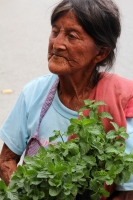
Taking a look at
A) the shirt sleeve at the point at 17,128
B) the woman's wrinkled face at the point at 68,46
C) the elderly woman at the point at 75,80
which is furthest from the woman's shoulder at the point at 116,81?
the shirt sleeve at the point at 17,128

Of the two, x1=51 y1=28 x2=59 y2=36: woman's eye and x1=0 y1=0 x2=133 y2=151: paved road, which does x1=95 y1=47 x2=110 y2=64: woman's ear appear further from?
x1=0 y1=0 x2=133 y2=151: paved road

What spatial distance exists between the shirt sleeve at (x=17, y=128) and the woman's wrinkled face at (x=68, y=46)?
0.81 ft

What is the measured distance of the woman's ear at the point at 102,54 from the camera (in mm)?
1507

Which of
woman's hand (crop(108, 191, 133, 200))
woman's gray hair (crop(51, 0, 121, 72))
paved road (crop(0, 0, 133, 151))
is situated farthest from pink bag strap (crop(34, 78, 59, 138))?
paved road (crop(0, 0, 133, 151))

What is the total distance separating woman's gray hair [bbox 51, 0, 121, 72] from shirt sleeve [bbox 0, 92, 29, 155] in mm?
358

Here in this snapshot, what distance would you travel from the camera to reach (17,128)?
1.61 metres

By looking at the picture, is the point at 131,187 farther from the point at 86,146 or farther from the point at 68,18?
the point at 68,18

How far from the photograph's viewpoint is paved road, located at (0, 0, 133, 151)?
4.51 metres

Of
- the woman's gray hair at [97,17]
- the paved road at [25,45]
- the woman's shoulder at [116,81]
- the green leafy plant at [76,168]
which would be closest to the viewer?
the green leafy plant at [76,168]

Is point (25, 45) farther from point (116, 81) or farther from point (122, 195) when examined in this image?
point (122, 195)

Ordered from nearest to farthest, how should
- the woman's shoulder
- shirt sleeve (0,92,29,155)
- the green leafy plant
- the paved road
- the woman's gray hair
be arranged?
1. the green leafy plant
2. the woman's gray hair
3. the woman's shoulder
4. shirt sleeve (0,92,29,155)
5. the paved road

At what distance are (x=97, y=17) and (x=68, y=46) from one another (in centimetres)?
14

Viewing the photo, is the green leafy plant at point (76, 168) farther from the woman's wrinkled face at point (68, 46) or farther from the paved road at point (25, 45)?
the paved road at point (25, 45)

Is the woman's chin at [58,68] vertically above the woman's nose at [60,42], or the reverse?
the woman's nose at [60,42]
